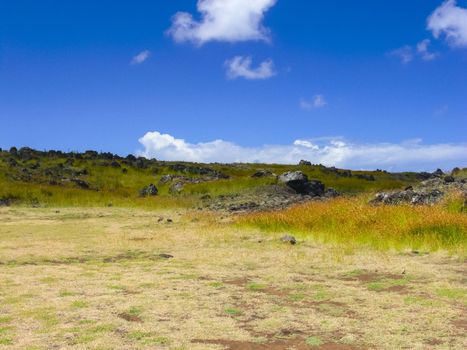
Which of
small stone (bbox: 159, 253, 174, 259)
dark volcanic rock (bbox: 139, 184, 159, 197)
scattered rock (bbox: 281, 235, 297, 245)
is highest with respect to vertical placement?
dark volcanic rock (bbox: 139, 184, 159, 197)

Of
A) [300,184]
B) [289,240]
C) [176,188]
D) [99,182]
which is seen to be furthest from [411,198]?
[99,182]

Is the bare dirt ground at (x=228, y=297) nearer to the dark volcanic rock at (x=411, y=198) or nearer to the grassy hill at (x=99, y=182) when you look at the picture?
the dark volcanic rock at (x=411, y=198)

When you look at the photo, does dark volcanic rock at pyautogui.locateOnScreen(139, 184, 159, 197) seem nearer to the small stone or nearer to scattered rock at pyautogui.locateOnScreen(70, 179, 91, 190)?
scattered rock at pyautogui.locateOnScreen(70, 179, 91, 190)

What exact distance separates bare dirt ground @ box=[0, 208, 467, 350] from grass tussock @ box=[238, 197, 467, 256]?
103 cm

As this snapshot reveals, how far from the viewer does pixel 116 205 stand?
133 ft

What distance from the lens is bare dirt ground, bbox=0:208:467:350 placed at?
6.91 meters

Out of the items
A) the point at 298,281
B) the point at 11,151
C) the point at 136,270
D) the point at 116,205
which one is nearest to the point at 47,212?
the point at 116,205

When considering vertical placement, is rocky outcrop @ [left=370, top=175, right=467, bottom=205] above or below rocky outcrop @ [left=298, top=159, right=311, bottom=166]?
below

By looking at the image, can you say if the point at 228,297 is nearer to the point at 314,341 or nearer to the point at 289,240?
the point at 314,341

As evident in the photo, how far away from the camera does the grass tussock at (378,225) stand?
50.4ft

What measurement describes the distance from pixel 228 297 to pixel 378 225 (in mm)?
9829

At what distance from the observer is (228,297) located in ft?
30.5

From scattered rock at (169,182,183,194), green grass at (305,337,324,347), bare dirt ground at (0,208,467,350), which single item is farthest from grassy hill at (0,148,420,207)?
green grass at (305,337,324,347)

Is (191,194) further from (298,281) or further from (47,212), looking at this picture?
(298,281)
